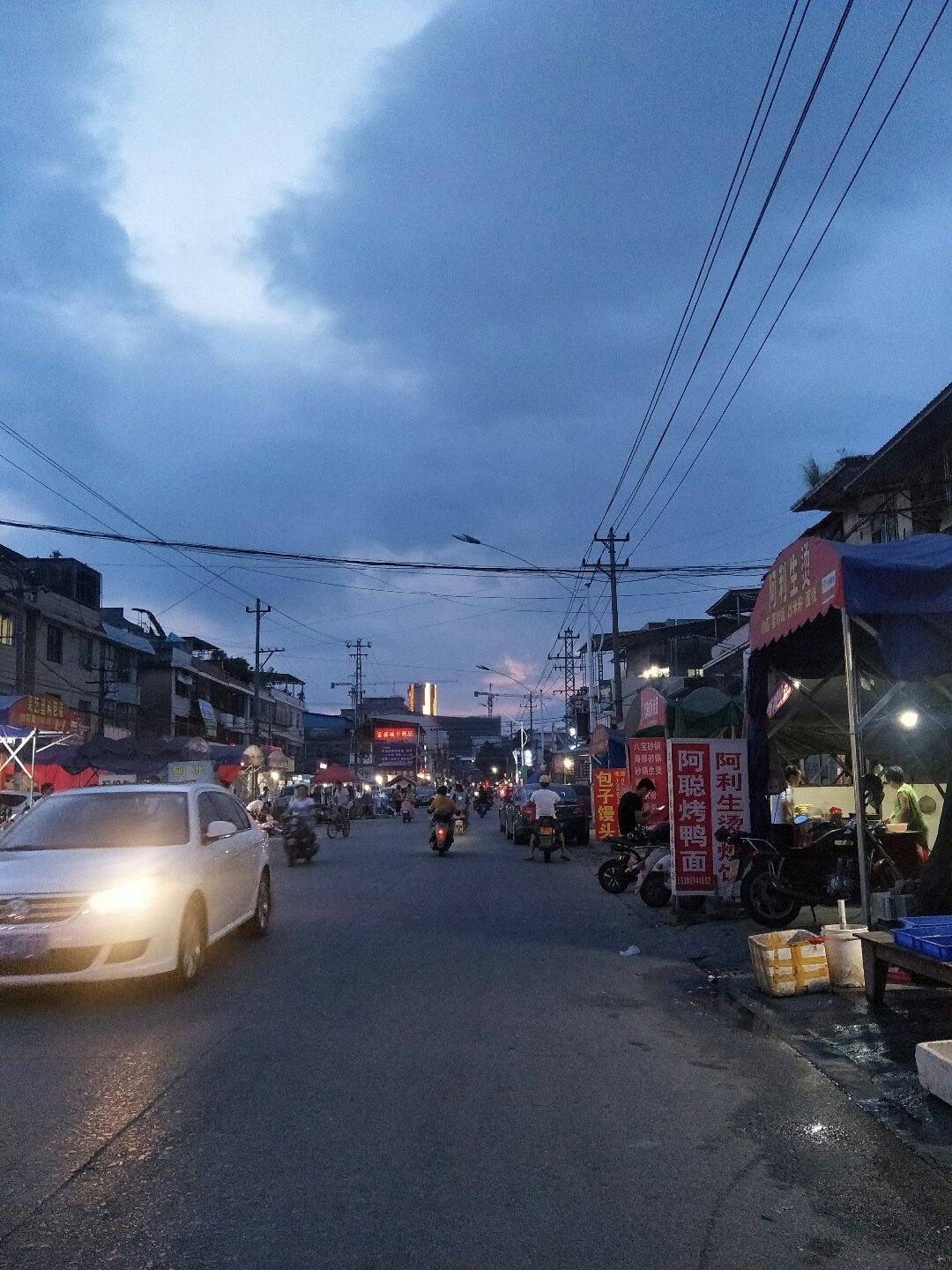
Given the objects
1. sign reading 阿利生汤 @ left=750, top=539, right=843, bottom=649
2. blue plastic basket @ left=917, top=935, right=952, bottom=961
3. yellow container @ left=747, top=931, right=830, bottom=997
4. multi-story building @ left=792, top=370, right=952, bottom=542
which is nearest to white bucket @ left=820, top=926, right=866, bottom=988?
yellow container @ left=747, top=931, right=830, bottom=997

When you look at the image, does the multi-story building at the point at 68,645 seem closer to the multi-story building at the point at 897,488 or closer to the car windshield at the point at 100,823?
the multi-story building at the point at 897,488

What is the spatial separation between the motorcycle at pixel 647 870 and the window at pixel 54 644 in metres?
30.8

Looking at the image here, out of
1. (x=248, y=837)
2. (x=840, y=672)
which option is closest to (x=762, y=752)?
(x=840, y=672)

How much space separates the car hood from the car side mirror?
60 cm

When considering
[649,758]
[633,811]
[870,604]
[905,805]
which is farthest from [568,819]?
[870,604]

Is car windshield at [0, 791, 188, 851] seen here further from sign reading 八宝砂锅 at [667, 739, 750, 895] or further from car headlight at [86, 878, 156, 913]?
sign reading 八宝砂锅 at [667, 739, 750, 895]

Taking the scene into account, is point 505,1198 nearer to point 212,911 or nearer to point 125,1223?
point 125,1223

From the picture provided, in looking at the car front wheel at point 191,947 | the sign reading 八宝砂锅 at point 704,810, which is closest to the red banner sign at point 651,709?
the sign reading 八宝砂锅 at point 704,810

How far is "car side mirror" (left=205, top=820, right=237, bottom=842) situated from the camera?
8.74 meters

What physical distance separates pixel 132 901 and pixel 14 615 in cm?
3336

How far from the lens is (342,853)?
25.9m

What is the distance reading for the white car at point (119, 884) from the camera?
276 inches

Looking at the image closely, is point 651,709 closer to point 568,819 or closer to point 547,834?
point 547,834

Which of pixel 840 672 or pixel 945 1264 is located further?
pixel 840 672
